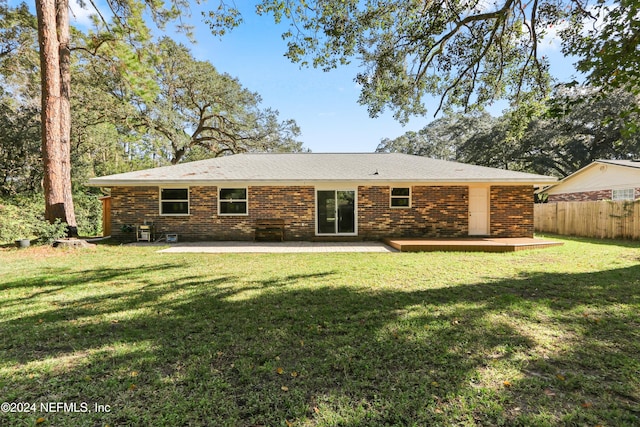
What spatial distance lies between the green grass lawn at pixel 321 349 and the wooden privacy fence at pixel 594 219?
321 inches

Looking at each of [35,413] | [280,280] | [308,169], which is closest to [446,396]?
[35,413]

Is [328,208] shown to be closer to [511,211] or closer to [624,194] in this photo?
[511,211]

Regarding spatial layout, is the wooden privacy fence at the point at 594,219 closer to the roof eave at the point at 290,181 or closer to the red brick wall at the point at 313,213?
the roof eave at the point at 290,181

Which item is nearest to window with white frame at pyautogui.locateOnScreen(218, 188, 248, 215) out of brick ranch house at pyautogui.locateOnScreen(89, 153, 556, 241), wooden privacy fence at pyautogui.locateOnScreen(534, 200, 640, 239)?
brick ranch house at pyautogui.locateOnScreen(89, 153, 556, 241)

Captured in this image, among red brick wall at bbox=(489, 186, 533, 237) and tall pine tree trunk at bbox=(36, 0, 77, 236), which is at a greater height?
tall pine tree trunk at bbox=(36, 0, 77, 236)

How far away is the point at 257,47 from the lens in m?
8.85

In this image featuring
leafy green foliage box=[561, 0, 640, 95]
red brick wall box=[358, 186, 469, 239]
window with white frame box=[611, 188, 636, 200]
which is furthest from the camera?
window with white frame box=[611, 188, 636, 200]

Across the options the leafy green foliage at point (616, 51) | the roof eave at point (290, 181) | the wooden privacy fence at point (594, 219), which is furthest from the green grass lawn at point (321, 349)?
the wooden privacy fence at point (594, 219)

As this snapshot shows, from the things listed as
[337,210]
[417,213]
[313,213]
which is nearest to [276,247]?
[313,213]

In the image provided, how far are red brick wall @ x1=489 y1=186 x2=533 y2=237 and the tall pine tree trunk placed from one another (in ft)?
51.4

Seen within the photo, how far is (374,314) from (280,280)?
2.36m

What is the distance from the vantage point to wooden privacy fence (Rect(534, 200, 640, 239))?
11391mm

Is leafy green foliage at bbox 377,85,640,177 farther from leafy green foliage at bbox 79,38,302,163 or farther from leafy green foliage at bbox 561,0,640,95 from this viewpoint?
leafy green foliage at bbox 561,0,640,95

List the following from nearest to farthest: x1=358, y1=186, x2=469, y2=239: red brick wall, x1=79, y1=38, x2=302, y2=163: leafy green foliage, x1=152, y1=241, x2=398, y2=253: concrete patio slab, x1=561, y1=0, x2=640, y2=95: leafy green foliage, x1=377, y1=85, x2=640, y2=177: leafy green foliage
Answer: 1. x1=561, y1=0, x2=640, y2=95: leafy green foliage
2. x1=152, y1=241, x2=398, y2=253: concrete patio slab
3. x1=358, y1=186, x2=469, y2=239: red brick wall
4. x1=79, y1=38, x2=302, y2=163: leafy green foliage
5. x1=377, y1=85, x2=640, y2=177: leafy green foliage
